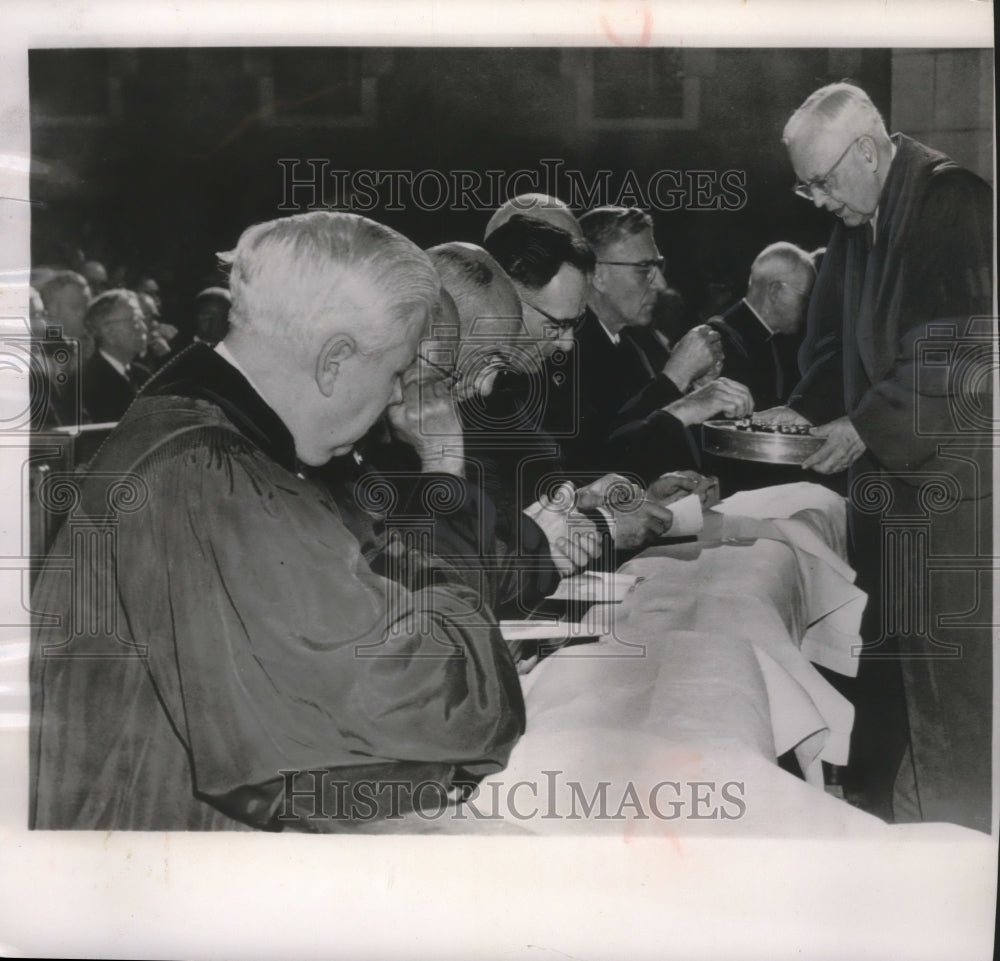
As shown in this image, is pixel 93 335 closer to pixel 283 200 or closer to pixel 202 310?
pixel 202 310

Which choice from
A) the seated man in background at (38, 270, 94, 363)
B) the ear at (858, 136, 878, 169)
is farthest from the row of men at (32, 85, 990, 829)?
the seated man in background at (38, 270, 94, 363)

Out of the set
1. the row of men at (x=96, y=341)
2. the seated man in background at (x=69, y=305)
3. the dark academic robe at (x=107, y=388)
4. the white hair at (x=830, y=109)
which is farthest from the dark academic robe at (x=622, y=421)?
the seated man in background at (x=69, y=305)

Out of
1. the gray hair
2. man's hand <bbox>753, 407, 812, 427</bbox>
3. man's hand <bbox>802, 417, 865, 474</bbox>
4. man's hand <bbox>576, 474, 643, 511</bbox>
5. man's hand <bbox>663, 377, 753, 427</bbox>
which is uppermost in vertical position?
the gray hair

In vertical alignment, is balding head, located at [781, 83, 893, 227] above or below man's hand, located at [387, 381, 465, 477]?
above

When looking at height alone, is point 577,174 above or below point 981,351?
above

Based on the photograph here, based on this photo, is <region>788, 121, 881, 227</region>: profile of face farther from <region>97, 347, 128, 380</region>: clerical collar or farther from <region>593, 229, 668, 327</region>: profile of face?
<region>97, 347, 128, 380</region>: clerical collar

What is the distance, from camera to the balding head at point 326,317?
95.0 inches

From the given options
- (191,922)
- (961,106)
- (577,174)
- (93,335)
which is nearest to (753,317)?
(577,174)

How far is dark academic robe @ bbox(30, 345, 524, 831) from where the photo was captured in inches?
95.3

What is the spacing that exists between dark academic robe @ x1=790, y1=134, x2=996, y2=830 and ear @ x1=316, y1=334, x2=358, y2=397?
1.11 metres

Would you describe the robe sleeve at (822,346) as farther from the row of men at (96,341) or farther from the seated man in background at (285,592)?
the row of men at (96,341)

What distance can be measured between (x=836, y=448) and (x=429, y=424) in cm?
102

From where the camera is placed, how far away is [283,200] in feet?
8.03

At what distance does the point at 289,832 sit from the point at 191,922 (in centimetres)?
34
